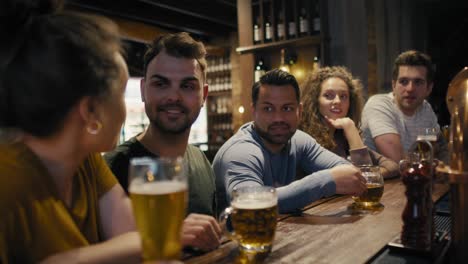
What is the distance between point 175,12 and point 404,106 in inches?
173

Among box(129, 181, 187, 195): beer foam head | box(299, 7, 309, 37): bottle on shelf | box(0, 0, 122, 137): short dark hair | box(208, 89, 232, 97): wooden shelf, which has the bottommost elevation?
box(129, 181, 187, 195): beer foam head

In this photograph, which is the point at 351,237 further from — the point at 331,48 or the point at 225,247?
the point at 331,48

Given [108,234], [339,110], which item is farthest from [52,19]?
[339,110]

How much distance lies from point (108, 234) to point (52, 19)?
0.60 meters

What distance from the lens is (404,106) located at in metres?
3.08

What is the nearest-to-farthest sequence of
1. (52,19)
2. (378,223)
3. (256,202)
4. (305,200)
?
(52,19) < (256,202) < (378,223) < (305,200)

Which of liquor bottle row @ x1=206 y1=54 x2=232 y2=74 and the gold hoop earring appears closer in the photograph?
the gold hoop earring

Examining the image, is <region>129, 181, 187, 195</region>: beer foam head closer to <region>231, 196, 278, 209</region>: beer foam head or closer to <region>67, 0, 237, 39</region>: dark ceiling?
<region>231, 196, 278, 209</region>: beer foam head

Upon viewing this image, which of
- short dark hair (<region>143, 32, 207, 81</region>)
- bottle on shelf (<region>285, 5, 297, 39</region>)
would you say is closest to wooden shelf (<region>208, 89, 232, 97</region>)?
bottle on shelf (<region>285, 5, 297, 39</region>)

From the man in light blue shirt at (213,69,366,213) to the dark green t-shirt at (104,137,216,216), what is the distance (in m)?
0.08

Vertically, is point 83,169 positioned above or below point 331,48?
below

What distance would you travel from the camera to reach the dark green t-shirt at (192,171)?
1.58 metres

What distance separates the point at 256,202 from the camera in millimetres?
1031

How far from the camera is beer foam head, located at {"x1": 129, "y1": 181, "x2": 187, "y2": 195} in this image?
0.69 metres
